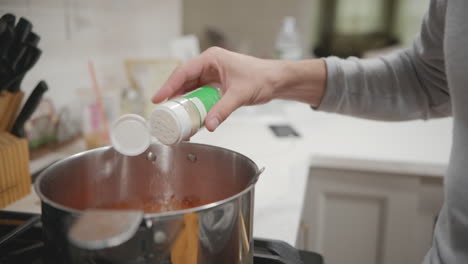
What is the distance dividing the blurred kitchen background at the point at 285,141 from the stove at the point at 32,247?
0.12m

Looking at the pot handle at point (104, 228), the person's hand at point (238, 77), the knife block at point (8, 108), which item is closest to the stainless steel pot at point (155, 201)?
the pot handle at point (104, 228)

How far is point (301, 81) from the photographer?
83 cm

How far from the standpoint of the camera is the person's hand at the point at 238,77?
681mm

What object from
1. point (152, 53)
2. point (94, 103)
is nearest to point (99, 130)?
point (94, 103)

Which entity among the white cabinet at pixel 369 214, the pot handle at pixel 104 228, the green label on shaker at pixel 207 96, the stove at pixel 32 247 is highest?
the green label on shaker at pixel 207 96

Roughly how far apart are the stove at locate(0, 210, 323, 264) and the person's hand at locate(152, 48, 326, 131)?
212 mm

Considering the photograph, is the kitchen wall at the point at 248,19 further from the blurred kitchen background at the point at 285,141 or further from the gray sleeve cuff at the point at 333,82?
the gray sleeve cuff at the point at 333,82

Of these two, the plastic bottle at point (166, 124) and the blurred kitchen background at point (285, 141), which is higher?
the plastic bottle at point (166, 124)

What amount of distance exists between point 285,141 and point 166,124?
834mm

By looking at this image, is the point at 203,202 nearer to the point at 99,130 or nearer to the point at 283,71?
the point at 283,71

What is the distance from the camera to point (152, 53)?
182cm

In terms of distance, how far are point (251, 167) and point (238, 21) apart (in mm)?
1956

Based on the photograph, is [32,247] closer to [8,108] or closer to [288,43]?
[8,108]

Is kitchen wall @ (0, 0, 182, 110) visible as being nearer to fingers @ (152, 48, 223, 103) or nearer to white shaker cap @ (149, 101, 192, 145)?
fingers @ (152, 48, 223, 103)
